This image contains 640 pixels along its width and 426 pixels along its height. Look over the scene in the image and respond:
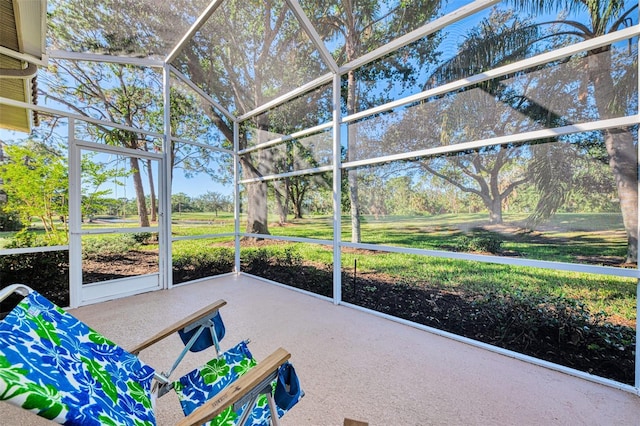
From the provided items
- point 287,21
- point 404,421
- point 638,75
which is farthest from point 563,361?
point 287,21

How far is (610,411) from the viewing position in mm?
1614

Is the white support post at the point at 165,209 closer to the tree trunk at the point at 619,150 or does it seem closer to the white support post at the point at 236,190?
the white support post at the point at 236,190

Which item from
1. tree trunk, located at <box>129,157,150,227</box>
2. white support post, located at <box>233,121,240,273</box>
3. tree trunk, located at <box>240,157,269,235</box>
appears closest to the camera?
tree trunk, located at <box>129,157,150,227</box>

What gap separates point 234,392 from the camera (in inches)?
36.2

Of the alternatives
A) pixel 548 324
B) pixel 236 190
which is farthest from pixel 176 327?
pixel 236 190

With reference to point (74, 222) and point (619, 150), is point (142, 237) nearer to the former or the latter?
point (74, 222)

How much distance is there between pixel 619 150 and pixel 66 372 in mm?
3288

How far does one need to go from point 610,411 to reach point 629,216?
1277 mm

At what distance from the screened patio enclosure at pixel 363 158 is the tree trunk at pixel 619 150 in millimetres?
10

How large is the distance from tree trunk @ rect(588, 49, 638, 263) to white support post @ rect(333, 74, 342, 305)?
7.43ft

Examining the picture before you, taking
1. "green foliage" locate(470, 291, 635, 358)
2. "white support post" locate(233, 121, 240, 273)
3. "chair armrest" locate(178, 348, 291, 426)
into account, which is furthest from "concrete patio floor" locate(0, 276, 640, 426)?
"white support post" locate(233, 121, 240, 273)

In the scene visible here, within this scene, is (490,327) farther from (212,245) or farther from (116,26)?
(116,26)

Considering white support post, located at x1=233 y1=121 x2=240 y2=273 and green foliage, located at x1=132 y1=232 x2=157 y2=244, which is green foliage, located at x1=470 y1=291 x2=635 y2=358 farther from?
green foliage, located at x1=132 y1=232 x2=157 y2=244

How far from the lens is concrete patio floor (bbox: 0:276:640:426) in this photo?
1.57 m
